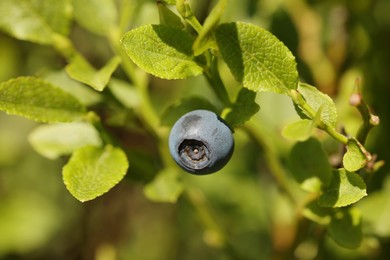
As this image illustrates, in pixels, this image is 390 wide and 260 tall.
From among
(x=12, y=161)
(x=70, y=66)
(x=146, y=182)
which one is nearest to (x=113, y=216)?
(x=12, y=161)

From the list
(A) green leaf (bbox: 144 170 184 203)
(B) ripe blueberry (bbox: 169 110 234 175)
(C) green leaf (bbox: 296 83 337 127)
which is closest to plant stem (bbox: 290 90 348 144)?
(C) green leaf (bbox: 296 83 337 127)

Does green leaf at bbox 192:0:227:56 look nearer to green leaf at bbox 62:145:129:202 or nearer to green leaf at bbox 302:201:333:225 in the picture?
green leaf at bbox 62:145:129:202

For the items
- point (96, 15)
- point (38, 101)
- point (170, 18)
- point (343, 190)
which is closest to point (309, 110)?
point (343, 190)

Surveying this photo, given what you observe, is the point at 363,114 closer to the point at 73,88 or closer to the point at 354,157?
the point at 354,157

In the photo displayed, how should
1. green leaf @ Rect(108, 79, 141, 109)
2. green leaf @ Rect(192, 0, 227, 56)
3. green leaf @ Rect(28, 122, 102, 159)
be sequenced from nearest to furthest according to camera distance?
green leaf @ Rect(192, 0, 227, 56) < green leaf @ Rect(28, 122, 102, 159) < green leaf @ Rect(108, 79, 141, 109)

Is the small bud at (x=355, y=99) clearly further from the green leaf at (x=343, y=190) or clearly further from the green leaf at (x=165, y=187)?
the green leaf at (x=165, y=187)

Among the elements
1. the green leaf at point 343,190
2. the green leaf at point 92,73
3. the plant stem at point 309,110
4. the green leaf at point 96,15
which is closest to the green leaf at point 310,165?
the green leaf at point 343,190
